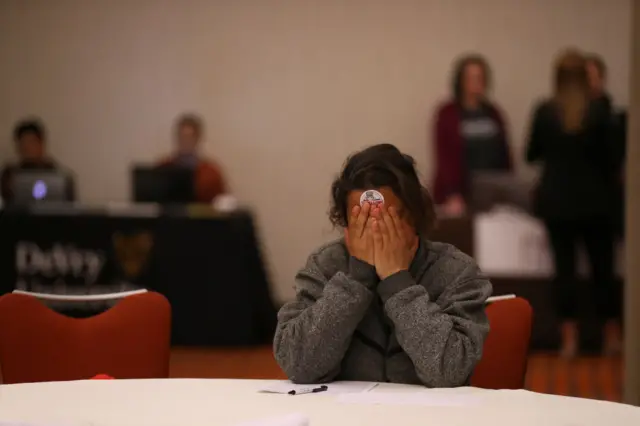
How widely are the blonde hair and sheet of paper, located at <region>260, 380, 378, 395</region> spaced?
4.44 meters

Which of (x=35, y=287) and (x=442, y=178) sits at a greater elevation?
(x=442, y=178)

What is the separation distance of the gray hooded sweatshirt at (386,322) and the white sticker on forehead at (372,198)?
128 mm

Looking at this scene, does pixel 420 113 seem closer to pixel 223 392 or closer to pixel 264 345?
pixel 264 345

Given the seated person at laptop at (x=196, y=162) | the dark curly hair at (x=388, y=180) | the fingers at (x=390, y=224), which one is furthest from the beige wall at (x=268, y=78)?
the fingers at (x=390, y=224)

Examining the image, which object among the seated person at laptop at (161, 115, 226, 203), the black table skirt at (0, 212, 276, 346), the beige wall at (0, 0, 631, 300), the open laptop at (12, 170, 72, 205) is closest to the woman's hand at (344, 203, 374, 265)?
the black table skirt at (0, 212, 276, 346)

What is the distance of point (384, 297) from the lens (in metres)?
1.95

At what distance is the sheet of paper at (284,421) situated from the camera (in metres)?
1.46

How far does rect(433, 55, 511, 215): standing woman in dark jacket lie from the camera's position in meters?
6.72

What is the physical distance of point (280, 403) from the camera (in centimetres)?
171

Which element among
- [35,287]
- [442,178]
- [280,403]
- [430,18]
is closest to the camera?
[280,403]

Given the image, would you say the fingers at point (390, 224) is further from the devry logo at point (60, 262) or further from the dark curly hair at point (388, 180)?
the devry logo at point (60, 262)

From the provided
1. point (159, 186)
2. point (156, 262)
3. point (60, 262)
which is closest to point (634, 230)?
point (156, 262)

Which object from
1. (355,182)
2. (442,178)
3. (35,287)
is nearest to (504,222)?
(442,178)

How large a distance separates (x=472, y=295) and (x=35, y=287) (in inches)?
180
